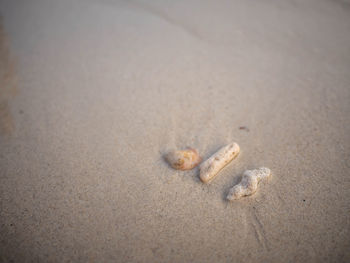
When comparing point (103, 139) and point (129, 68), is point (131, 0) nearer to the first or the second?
point (129, 68)

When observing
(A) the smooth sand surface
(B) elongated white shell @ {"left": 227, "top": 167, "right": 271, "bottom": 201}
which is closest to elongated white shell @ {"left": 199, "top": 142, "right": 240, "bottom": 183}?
(A) the smooth sand surface

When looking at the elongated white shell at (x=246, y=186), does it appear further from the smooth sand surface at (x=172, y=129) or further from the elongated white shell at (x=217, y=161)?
the elongated white shell at (x=217, y=161)

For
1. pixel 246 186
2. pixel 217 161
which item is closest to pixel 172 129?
pixel 217 161

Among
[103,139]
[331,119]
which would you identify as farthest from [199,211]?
[331,119]

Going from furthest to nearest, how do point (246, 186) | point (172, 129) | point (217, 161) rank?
point (172, 129) < point (217, 161) < point (246, 186)

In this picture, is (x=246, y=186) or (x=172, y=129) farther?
(x=172, y=129)

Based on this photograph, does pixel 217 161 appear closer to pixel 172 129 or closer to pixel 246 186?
pixel 246 186
